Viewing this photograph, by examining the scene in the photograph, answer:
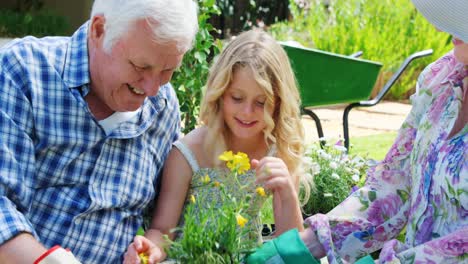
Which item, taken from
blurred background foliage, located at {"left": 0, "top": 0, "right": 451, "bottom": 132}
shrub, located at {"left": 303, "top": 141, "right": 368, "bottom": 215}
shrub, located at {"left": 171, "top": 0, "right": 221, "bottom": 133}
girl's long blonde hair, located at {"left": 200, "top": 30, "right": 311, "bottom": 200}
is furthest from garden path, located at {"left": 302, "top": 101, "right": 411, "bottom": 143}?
girl's long blonde hair, located at {"left": 200, "top": 30, "right": 311, "bottom": 200}

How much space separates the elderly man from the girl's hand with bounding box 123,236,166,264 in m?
0.16

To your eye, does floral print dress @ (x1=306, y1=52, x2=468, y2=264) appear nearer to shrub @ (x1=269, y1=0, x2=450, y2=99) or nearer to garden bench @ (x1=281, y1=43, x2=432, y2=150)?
garden bench @ (x1=281, y1=43, x2=432, y2=150)

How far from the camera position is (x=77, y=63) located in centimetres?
243

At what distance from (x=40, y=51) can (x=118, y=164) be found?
40cm

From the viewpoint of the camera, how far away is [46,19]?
928 centimetres

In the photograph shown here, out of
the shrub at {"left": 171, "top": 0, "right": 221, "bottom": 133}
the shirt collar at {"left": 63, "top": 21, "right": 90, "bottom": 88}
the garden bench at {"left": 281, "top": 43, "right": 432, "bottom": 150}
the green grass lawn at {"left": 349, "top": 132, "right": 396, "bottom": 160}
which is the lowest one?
the green grass lawn at {"left": 349, "top": 132, "right": 396, "bottom": 160}

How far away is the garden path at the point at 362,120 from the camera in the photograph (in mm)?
7316

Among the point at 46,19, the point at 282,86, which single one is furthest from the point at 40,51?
the point at 46,19

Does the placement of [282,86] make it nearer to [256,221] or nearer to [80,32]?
[256,221]

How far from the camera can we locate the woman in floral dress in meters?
2.01

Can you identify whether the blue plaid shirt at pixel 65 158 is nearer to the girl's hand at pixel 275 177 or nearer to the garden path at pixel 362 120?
the girl's hand at pixel 275 177

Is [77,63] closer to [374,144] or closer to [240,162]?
[240,162]

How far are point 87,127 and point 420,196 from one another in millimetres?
950

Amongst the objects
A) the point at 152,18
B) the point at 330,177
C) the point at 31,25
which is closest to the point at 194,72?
the point at 330,177
